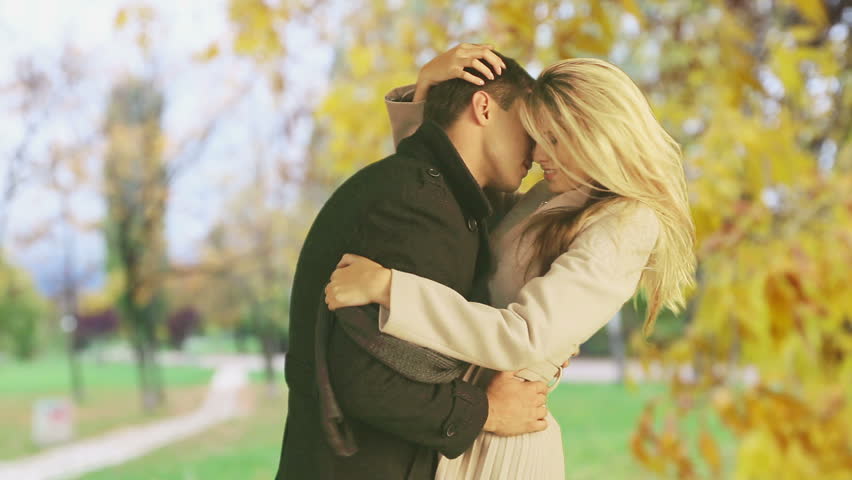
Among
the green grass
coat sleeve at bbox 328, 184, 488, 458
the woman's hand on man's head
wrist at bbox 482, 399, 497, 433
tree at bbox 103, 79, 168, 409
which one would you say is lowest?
the green grass

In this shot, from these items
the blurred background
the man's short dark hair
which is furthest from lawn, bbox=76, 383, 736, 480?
the man's short dark hair

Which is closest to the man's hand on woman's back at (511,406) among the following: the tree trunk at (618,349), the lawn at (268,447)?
the lawn at (268,447)

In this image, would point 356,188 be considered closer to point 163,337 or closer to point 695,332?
point 695,332

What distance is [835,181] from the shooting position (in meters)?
1.75

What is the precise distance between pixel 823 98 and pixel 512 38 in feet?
4.95

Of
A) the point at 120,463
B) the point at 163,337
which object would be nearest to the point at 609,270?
the point at 120,463

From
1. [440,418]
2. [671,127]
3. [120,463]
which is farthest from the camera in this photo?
[120,463]

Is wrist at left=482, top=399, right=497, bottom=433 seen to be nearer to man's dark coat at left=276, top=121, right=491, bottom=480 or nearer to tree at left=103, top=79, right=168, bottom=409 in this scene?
man's dark coat at left=276, top=121, right=491, bottom=480

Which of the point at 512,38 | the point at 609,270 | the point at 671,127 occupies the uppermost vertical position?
the point at 512,38

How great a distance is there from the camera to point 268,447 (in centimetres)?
432

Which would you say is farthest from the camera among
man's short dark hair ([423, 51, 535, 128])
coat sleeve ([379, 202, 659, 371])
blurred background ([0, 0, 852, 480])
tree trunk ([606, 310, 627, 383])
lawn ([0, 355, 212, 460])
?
tree trunk ([606, 310, 627, 383])

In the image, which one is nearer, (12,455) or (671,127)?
(671,127)

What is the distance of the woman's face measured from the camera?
2.77ft

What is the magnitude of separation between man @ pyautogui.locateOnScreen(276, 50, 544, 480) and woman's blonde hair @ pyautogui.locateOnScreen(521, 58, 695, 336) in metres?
0.05
